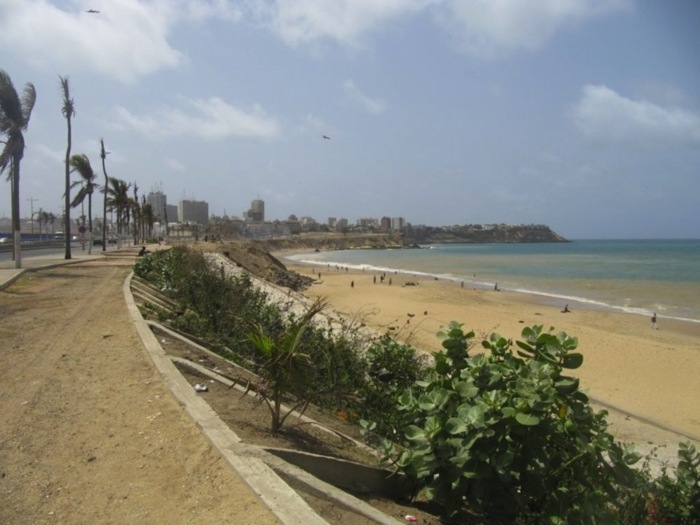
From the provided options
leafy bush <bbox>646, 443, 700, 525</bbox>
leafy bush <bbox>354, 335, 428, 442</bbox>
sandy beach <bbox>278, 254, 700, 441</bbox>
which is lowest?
sandy beach <bbox>278, 254, 700, 441</bbox>

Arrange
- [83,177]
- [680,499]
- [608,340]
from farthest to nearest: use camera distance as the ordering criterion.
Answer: [83,177]
[608,340]
[680,499]

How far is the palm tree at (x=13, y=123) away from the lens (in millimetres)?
20541

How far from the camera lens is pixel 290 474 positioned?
3.30 m

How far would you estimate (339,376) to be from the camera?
6.55 meters

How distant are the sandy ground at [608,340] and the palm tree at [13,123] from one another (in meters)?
13.5

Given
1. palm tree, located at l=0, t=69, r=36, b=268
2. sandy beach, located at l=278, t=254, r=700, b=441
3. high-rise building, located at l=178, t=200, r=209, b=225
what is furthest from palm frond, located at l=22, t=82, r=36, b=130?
high-rise building, located at l=178, t=200, r=209, b=225

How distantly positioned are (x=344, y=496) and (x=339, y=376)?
3222mm

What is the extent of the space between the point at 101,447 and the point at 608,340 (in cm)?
1653

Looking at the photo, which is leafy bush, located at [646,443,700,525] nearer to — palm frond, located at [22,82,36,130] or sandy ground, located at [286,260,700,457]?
sandy ground, located at [286,260,700,457]

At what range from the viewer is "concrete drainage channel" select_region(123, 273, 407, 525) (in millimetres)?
2877

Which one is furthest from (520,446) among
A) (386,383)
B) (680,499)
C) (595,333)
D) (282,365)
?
(595,333)

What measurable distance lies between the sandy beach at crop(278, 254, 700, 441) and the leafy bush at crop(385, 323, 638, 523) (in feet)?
2.03

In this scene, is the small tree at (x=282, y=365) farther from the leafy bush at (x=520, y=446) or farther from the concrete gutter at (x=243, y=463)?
the leafy bush at (x=520, y=446)

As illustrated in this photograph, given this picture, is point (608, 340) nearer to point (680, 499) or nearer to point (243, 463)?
point (680, 499)
